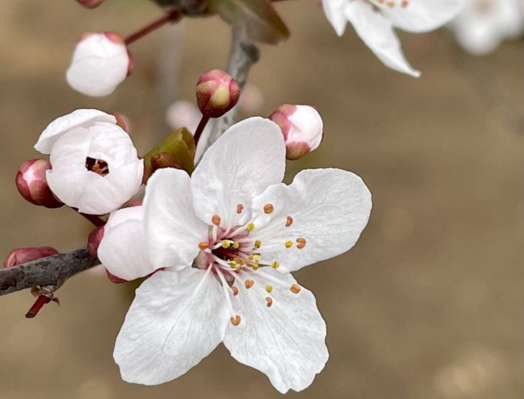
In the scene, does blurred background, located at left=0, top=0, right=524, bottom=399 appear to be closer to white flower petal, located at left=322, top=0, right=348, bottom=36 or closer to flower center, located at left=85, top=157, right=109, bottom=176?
white flower petal, located at left=322, top=0, right=348, bottom=36

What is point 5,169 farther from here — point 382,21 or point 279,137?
point 279,137

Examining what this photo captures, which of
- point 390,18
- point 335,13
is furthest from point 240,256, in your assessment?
point 390,18

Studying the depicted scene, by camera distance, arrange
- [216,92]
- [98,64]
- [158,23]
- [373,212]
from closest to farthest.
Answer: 1. [216,92]
2. [98,64]
3. [158,23]
4. [373,212]

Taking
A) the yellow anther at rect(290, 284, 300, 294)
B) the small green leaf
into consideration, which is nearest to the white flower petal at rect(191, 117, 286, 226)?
the yellow anther at rect(290, 284, 300, 294)

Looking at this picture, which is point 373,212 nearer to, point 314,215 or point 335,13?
point 335,13

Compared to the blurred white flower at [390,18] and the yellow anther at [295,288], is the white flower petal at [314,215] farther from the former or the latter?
the blurred white flower at [390,18]

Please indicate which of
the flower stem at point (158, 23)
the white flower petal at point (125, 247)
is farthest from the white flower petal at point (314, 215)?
the flower stem at point (158, 23)
